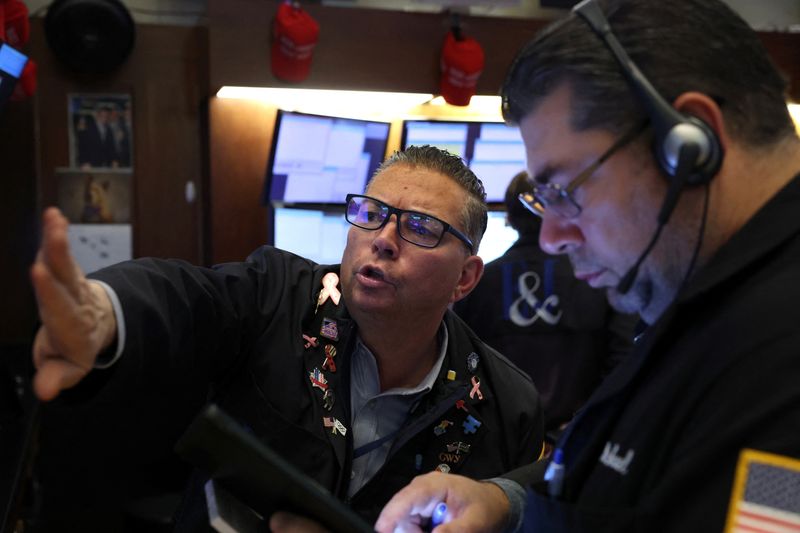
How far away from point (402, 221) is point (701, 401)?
36.8 inches

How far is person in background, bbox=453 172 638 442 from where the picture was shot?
2.63m

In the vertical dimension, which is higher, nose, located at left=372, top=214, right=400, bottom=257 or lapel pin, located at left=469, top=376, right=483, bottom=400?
nose, located at left=372, top=214, right=400, bottom=257

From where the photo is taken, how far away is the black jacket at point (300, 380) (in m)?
1.34

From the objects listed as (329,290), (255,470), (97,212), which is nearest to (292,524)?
(255,470)

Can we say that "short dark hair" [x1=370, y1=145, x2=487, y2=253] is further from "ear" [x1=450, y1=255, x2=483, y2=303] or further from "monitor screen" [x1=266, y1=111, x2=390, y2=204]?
"monitor screen" [x1=266, y1=111, x2=390, y2=204]

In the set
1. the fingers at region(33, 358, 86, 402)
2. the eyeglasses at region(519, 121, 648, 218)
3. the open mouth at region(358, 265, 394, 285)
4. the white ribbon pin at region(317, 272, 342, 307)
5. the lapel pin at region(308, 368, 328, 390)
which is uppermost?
the eyeglasses at region(519, 121, 648, 218)

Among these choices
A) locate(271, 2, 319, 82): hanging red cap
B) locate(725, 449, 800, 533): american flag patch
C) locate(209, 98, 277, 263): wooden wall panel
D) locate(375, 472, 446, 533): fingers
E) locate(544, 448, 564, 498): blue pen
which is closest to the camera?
locate(725, 449, 800, 533): american flag patch

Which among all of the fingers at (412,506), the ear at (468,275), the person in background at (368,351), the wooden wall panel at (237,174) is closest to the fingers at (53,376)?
the person in background at (368,351)

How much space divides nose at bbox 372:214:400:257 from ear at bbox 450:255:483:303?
0.75 ft

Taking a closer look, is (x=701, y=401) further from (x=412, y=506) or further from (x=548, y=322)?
(x=548, y=322)

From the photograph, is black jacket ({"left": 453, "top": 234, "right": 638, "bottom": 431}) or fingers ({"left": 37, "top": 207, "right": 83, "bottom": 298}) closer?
fingers ({"left": 37, "top": 207, "right": 83, "bottom": 298})

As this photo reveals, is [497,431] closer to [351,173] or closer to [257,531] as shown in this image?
[257,531]

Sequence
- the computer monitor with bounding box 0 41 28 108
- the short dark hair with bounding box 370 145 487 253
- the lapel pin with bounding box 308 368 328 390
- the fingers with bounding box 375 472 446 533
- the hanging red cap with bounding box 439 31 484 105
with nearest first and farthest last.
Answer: the fingers with bounding box 375 472 446 533 < the lapel pin with bounding box 308 368 328 390 < the short dark hair with bounding box 370 145 487 253 < the computer monitor with bounding box 0 41 28 108 < the hanging red cap with bounding box 439 31 484 105

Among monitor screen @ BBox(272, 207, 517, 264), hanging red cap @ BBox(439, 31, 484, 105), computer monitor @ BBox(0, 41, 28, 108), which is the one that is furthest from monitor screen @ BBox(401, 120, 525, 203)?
computer monitor @ BBox(0, 41, 28, 108)
